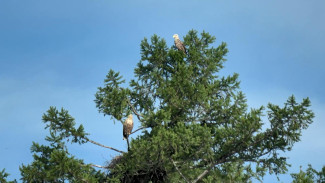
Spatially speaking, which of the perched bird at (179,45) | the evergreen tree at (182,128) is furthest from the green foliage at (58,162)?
the perched bird at (179,45)

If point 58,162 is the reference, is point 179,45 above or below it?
above

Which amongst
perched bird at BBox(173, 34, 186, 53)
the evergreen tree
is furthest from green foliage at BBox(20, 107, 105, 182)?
perched bird at BBox(173, 34, 186, 53)

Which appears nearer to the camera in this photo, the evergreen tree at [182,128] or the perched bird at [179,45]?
the evergreen tree at [182,128]

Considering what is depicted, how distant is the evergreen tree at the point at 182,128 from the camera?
15.0 metres

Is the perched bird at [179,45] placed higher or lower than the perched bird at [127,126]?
higher

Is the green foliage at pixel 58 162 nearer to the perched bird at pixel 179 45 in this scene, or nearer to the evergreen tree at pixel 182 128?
the evergreen tree at pixel 182 128

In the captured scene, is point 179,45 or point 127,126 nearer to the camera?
point 127,126

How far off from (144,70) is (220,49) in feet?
12.0

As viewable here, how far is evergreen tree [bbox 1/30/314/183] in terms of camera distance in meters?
15.0

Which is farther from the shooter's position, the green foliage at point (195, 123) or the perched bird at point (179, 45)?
the perched bird at point (179, 45)

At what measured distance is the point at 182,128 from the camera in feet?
48.2

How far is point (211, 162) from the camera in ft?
53.1

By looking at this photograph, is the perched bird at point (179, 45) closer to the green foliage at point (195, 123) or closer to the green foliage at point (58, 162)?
the green foliage at point (195, 123)

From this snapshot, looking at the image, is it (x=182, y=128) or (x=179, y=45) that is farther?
(x=179, y=45)
